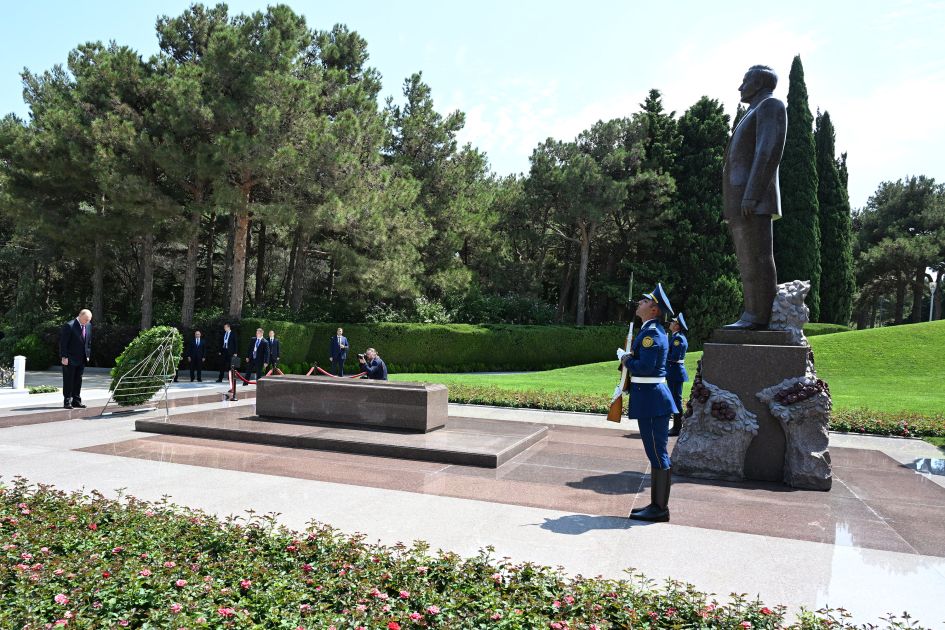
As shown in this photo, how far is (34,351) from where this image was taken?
71.9ft

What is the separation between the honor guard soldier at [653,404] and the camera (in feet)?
17.1

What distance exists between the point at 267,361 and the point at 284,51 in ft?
37.7

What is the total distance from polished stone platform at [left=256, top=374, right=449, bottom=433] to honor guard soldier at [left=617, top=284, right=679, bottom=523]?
12.6 feet

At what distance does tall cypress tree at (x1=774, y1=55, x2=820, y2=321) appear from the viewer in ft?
112

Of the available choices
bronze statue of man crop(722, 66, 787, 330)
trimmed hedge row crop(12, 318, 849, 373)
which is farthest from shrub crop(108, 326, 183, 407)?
bronze statue of man crop(722, 66, 787, 330)

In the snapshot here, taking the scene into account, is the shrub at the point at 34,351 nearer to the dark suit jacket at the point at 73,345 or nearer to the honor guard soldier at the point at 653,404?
the dark suit jacket at the point at 73,345

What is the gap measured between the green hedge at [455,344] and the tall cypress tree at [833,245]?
53.1ft

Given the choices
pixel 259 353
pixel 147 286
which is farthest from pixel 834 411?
pixel 147 286

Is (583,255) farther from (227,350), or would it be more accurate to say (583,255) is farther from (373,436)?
(373,436)

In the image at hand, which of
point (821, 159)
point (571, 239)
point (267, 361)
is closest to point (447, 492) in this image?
point (267, 361)

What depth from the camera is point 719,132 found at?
110 ft

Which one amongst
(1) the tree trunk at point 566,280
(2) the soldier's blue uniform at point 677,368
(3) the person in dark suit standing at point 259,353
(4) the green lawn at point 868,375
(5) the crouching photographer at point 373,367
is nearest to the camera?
(2) the soldier's blue uniform at point 677,368

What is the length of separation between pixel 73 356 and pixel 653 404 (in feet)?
32.6

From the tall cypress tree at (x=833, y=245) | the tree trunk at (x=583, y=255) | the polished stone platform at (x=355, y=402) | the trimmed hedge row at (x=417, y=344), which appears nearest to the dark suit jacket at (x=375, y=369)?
the polished stone platform at (x=355, y=402)
